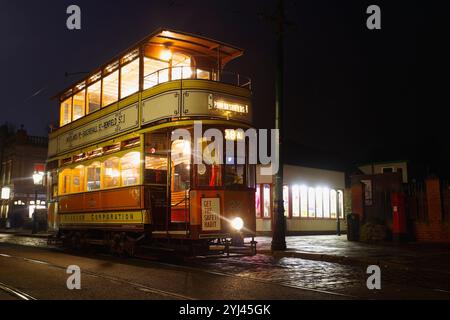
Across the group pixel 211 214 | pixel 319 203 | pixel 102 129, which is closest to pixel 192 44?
pixel 102 129

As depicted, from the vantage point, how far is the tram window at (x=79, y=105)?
1748 centimetres

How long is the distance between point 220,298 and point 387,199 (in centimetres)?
1411

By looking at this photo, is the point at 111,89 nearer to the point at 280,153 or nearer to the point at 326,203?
the point at 280,153

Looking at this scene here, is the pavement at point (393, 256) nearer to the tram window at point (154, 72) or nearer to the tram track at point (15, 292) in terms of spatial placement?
the tram window at point (154, 72)

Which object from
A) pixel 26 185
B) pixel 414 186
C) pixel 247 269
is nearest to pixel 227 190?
pixel 247 269

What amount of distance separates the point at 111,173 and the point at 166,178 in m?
2.17

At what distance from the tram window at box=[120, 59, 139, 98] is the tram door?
1799 millimetres

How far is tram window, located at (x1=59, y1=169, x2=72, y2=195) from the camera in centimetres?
1788

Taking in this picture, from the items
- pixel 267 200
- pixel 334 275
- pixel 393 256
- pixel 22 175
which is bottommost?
pixel 334 275

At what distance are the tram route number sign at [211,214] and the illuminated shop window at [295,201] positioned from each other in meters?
15.1

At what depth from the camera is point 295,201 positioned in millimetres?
26875

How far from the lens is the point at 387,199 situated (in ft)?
65.4

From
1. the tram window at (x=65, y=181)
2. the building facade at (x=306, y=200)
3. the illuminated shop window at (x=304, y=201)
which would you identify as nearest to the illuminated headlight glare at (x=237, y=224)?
the tram window at (x=65, y=181)

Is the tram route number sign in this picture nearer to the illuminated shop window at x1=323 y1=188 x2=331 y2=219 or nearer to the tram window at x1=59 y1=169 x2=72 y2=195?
the tram window at x1=59 y1=169 x2=72 y2=195
